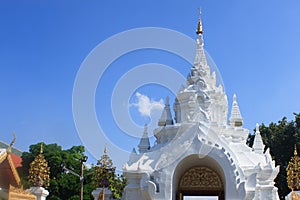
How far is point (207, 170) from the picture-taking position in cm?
2080

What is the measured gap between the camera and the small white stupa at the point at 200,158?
1905 centimetres

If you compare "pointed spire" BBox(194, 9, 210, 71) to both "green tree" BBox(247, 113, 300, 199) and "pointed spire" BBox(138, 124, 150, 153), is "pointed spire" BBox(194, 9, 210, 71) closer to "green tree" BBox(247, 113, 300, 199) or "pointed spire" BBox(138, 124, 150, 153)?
"pointed spire" BBox(138, 124, 150, 153)

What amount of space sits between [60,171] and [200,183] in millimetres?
22187

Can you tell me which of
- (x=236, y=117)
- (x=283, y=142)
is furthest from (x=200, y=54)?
(x=283, y=142)

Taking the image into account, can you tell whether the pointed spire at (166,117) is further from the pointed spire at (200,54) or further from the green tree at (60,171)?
the green tree at (60,171)

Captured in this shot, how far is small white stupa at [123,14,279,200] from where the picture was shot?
19.0 metres

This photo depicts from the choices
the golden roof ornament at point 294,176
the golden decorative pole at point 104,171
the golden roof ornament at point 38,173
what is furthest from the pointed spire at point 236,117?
the golden roof ornament at point 38,173

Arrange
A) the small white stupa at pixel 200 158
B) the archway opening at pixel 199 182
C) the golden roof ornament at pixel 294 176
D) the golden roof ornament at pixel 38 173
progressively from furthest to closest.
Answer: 1. the archway opening at pixel 199 182
2. the golden roof ornament at pixel 294 176
3. the small white stupa at pixel 200 158
4. the golden roof ornament at pixel 38 173

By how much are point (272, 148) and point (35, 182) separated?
2399 cm

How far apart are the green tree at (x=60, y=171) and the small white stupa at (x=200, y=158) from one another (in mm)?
16891

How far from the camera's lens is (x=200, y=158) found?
1980 cm

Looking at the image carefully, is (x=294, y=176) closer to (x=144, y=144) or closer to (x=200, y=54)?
(x=144, y=144)

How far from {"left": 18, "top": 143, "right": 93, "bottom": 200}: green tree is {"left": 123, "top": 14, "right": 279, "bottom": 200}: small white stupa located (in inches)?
665

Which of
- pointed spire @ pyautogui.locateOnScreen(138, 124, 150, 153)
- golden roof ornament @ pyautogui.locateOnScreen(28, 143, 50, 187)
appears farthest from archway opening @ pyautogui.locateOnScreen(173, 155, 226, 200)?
golden roof ornament @ pyautogui.locateOnScreen(28, 143, 50, 187)
